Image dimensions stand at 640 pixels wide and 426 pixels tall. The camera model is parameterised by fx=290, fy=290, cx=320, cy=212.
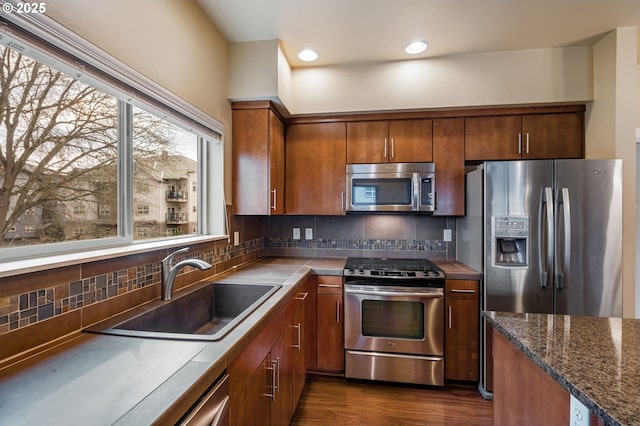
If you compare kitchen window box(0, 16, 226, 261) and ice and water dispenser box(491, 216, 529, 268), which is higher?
kitchen window box(0, 16, 226, 261)

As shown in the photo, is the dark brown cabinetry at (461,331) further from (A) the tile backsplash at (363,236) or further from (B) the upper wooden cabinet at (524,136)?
(B) the upper wooden cabinet at (524,136)

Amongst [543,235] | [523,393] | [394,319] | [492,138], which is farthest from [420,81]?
[523,393]

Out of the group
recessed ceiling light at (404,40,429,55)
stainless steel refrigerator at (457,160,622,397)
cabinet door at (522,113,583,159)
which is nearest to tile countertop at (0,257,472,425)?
stainless steel refrigerator at (457,160,622,397)

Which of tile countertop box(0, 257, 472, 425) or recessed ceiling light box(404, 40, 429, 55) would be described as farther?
recessed ceiling light box(404, 40, 429, 55)

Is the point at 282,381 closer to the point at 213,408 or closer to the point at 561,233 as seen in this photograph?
the point at 213,408

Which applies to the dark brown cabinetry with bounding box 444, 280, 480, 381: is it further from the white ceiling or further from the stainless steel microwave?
the white ceiling

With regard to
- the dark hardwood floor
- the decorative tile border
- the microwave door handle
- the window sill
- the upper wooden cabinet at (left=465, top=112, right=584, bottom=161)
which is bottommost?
the dark hardwood floor

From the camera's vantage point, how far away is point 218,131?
85.0 inches

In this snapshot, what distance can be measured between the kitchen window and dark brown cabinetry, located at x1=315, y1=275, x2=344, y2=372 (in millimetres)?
1248

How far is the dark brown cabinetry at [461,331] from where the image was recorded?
2.26 metres

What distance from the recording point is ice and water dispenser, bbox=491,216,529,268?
2078mm

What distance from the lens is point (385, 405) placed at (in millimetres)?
2080

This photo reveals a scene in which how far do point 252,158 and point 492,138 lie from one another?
2.06 m

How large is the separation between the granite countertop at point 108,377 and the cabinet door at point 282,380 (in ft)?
1.48
